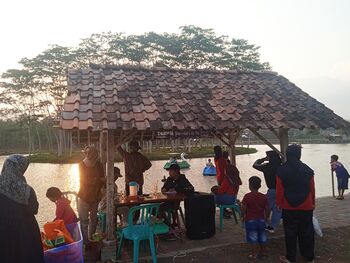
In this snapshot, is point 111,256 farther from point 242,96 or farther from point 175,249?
point 242,96

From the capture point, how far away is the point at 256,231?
21.5 feet

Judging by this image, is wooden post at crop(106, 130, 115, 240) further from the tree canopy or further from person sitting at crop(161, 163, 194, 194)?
the tree canopy

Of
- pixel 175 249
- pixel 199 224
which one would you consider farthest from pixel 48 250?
pixel 199 224

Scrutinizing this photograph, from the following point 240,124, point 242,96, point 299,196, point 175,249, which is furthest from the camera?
point 242,96

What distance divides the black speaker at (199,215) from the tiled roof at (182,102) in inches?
66.0

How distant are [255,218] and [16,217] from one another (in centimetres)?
419

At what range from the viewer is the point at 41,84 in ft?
146

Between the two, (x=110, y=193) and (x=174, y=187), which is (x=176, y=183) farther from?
(x=110, y=193)

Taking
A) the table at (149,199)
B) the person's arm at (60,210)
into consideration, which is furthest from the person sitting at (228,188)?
the person's arm at (60,210)

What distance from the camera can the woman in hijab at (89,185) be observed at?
705 cm

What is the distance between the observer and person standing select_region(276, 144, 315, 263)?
6.05 m

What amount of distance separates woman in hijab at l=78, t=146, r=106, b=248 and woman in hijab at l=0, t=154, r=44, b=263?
2.65 m

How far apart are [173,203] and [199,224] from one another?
2.46ft

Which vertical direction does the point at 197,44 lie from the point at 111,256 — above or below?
above
